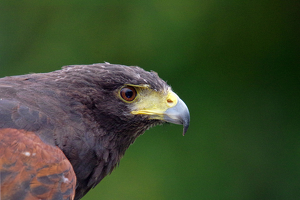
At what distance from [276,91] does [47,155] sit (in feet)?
13.5

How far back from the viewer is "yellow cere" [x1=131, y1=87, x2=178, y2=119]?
2.90m

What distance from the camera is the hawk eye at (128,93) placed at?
2854 millimetres

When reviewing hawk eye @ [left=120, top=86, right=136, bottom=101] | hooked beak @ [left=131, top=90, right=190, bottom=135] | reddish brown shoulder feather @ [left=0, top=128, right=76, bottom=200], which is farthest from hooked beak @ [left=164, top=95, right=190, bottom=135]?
reddish brown shoulder feather @ [left=0, top=128, right=76, bottom=200]

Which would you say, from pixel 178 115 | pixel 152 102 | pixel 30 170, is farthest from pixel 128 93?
pixel 30 170

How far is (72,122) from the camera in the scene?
104 inches

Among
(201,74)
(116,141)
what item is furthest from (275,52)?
(116,141)

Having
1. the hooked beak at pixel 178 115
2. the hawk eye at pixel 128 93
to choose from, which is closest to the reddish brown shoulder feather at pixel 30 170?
the hawk eye at pixel 128 93

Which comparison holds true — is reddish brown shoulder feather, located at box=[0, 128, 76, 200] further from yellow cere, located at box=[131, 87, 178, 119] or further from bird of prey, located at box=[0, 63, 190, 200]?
yellow cere, located at box=[131, 87, 178, 119]

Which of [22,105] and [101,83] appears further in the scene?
[101,83]

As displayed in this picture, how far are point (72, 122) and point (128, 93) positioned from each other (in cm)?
47

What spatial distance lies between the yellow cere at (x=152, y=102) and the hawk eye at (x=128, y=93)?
0.14 feet

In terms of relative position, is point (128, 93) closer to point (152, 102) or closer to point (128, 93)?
point (128, 93)

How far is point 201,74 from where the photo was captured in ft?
18.2

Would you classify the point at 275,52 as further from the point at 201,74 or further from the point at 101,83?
the point at 101,83
